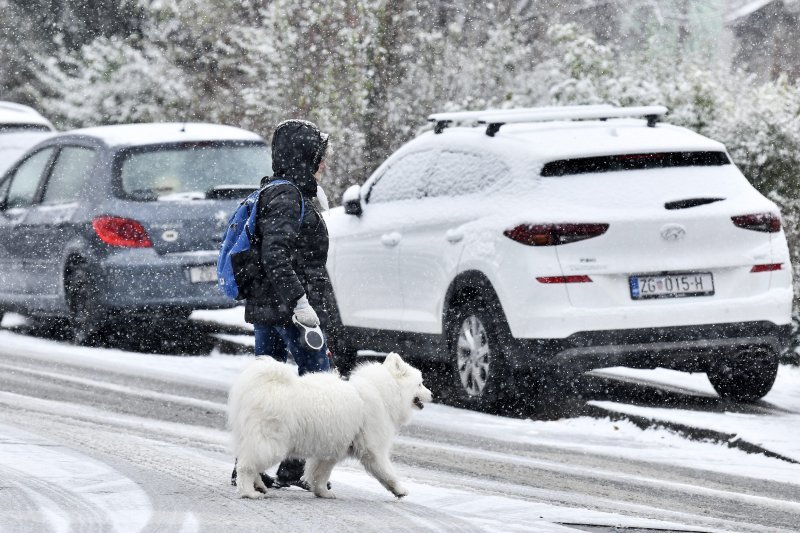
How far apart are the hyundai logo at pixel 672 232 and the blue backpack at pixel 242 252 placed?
3.18m

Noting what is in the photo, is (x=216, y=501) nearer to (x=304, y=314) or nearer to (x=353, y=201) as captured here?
(x=304, y=314)

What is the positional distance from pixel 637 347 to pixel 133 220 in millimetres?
4942

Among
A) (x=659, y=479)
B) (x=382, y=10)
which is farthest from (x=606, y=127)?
(x=382, y=10)

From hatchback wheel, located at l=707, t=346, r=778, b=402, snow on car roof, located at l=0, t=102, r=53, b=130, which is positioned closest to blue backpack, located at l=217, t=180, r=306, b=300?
hatchback wheel, located at l=707, t=346, r=778, b=402

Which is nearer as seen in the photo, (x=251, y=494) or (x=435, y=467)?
(x=251, y=494)

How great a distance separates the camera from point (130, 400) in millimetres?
10469

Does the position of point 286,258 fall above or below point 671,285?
above

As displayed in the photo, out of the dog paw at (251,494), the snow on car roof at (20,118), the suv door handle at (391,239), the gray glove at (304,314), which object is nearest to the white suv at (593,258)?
the suv door handle at (391,239)

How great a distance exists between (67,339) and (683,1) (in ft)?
110

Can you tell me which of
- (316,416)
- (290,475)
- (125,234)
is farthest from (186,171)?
(316,416)

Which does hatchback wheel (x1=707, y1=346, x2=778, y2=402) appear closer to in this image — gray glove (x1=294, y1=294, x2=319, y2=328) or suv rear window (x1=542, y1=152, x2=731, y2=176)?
suv rear window (x1=542, y1=152, x2=731, y2=176)

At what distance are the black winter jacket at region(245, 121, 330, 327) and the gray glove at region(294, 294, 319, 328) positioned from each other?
3 centimetres

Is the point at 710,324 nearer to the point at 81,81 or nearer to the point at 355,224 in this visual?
the point at 355,224

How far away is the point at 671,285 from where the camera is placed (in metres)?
9.43
